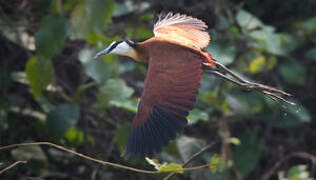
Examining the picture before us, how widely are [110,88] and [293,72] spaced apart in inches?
53.4

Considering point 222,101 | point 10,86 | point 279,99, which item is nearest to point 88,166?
point 10,86

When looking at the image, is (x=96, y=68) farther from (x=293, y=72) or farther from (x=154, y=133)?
(x=293, y=72)

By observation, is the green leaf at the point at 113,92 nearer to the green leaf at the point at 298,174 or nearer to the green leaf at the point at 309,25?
the green leaf at the point at 298,174

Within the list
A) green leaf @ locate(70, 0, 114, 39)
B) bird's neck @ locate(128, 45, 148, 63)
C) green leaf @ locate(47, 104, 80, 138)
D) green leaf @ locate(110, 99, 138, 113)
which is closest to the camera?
bird's neck @ locate(128, 45, 148, 63)

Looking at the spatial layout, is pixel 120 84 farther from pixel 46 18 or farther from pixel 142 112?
pixel 142 112

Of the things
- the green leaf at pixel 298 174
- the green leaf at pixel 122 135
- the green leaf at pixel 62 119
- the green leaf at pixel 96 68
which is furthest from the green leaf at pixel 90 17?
the green leaf at pixel 298 174

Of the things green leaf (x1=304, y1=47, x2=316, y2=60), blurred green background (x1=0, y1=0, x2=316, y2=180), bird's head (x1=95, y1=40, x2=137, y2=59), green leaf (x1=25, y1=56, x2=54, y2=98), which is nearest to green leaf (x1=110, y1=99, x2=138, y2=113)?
blurred green background (x1=0, y1=0, x2=316, y2=180)

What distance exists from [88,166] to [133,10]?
1.01 metres

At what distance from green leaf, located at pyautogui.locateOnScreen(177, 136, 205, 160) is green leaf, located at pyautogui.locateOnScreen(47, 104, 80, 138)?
57cm

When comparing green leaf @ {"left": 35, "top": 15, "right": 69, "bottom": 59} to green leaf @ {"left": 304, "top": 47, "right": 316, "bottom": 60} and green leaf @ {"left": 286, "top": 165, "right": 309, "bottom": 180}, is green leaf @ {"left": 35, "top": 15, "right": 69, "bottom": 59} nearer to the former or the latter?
green leaf @ {"left": 286, "top": 165, "right": 309, "bottom": 180}

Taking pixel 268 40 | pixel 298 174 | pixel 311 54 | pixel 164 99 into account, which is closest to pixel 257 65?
pixel 268 40

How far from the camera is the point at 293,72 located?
3.63 m

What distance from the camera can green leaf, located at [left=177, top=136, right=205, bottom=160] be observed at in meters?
2.91

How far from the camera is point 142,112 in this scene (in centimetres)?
199
